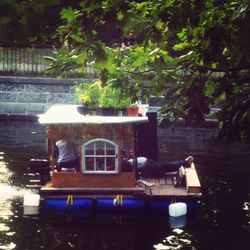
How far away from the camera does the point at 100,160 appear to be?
43.7 ft

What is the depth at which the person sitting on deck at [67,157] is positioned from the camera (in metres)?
13.4

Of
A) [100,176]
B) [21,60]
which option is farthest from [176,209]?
[21,60]

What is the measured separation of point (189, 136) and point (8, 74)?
10.3 m

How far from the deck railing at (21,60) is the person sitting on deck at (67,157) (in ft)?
60.5

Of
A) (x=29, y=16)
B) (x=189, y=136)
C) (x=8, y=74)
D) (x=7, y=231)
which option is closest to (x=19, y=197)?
(x=7, y=231)

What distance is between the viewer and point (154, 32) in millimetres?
5367

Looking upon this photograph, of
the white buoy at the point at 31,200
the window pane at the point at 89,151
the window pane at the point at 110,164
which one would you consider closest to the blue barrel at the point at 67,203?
the white buoy at the point at 31,200

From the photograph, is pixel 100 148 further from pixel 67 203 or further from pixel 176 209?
pixel 176 209

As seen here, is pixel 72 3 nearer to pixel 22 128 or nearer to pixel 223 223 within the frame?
pixel 223 223

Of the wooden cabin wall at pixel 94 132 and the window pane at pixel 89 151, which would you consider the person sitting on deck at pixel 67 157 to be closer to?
the wooden cabin wall at pixel 94 132

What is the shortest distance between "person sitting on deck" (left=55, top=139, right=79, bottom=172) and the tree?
6612 millimetres

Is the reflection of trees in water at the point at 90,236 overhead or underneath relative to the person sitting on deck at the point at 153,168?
underneath

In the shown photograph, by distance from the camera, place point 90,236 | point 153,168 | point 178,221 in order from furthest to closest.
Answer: point 153,168, point 178,221, point 90,236

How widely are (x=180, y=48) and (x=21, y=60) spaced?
26437 mm
